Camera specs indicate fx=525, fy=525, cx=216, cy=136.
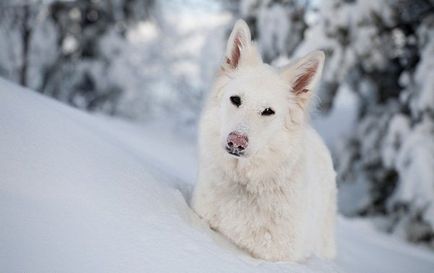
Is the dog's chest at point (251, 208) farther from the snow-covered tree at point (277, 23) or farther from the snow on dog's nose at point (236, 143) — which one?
the snow-covered tree at point (277, 23)

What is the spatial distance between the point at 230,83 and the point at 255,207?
0.84 metres

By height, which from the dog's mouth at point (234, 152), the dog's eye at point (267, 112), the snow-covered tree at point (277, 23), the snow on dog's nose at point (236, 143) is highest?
the snow-covered tree at point (277, 23)

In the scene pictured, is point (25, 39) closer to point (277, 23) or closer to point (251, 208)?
point (277, 23)

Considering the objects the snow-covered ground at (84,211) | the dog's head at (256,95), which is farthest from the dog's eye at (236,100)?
the snow-covered ground at (84,211)

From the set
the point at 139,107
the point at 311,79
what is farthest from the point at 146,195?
the point at 139,107

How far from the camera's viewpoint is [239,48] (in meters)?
3.68

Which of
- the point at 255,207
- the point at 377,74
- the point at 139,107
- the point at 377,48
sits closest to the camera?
the point at 255,207

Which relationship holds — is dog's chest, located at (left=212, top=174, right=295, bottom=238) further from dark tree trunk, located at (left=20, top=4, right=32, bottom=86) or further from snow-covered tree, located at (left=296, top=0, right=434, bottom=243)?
dark tree trunk, located at (left=20, top=4, right=32, bottom=86)

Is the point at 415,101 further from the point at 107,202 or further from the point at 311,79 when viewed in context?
the point at 107,202

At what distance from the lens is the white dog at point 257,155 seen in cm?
326

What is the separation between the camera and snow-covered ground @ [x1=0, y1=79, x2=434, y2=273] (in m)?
2.22

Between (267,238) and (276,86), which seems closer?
(267,238)

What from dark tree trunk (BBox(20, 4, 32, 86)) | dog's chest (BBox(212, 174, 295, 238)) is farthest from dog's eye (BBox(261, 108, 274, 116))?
dark tree trunk (BBox(20, 4, 32, 86))

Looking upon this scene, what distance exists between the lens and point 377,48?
878 centimetres
